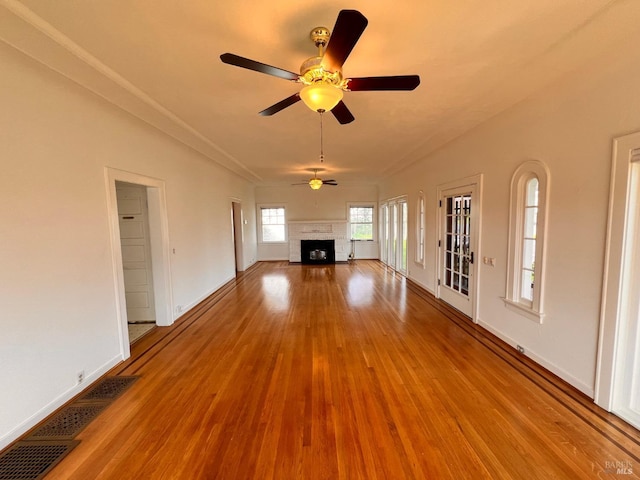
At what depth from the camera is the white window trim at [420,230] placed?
5895 mm

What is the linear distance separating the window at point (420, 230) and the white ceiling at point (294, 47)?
2661mm

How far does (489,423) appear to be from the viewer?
6.86ft

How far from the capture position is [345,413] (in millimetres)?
2223

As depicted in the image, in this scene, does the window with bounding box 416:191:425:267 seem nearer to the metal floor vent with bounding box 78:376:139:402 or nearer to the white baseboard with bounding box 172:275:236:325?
the white baseboard with bounding box 172:275:236:325

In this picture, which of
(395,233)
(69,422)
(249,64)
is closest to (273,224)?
(395,233)

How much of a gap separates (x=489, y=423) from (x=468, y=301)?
240 cm

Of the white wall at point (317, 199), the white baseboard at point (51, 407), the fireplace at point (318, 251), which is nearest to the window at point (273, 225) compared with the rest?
the white wall at point (317, 199)

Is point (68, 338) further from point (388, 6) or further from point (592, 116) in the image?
point (592, 116)

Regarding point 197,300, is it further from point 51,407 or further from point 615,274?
point 615,274

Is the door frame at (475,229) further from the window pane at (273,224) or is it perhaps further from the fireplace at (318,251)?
the window pane at (273,224)

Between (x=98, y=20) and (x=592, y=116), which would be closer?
(x=98, y=20)

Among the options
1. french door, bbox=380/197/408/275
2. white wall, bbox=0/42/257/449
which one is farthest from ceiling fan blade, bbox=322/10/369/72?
french door, bbox=380/197/408/275

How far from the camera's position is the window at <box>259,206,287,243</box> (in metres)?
10.1

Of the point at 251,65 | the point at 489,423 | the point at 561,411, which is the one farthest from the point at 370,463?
the point at 251,65
